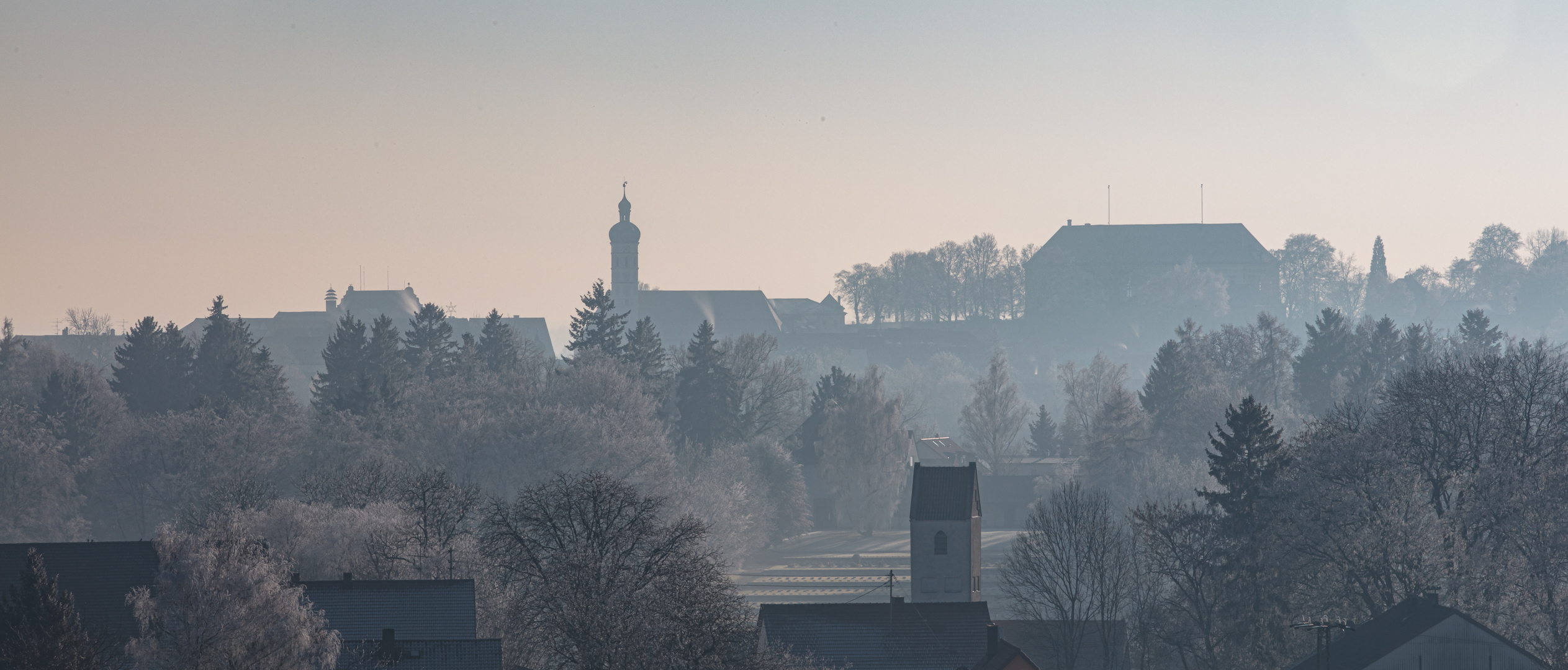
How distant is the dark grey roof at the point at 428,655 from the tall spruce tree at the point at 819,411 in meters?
64.2

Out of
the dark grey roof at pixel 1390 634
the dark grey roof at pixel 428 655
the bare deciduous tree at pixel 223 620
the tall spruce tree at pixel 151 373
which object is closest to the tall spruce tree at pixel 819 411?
the tall spruce tree at pixel 151 373

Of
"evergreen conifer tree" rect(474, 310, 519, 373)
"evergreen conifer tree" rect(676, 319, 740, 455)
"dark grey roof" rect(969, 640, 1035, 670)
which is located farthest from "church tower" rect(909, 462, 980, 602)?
"evergreen conifer tree" rect(474, 310, 519, 373)

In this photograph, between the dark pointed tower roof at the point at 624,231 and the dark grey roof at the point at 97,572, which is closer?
the dark grey roof at the point at 97,572

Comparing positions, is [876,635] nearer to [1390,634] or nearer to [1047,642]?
[1047,642]

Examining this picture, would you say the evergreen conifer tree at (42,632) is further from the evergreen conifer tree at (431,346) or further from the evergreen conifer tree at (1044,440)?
the evergreen conifer tree at (1044,440)

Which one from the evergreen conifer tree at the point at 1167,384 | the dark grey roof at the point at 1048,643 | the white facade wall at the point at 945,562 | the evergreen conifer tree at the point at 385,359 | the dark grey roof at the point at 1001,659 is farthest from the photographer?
the evergreen conifer tree at the point at 1167,384

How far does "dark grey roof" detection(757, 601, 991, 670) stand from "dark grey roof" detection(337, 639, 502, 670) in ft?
28.8

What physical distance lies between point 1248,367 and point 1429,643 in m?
66.4

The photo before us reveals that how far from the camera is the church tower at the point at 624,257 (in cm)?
17638

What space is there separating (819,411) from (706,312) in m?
92.3

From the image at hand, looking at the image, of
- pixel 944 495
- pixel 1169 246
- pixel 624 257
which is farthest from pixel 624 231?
pixel 944 495

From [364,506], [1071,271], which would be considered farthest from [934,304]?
[364,506]

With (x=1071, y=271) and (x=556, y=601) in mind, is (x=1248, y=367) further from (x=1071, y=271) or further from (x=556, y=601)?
(x=1071, y=271)

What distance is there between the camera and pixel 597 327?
98875 millimetres
